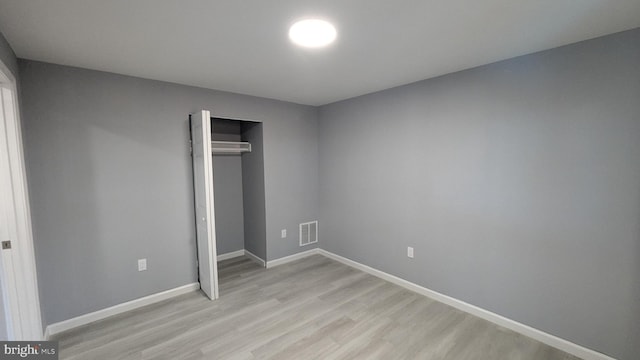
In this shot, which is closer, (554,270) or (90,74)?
(554,270)

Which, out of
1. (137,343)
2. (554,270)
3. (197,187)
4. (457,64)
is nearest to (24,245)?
(137,343)

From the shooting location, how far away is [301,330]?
235 centimetres

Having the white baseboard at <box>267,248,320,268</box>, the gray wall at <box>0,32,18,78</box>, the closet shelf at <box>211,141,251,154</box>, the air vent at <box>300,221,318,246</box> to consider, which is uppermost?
the gray wall at <box>0,32,18,78</box>

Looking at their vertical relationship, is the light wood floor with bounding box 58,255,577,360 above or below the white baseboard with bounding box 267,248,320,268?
below

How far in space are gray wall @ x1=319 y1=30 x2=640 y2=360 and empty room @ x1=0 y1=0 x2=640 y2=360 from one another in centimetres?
1

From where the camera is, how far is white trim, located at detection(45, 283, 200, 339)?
7.62ft

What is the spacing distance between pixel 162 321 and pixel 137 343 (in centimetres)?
31

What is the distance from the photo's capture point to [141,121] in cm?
268

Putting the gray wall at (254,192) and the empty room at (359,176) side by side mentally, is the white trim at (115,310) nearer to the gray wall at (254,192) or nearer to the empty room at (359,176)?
the empty room at (359,176)

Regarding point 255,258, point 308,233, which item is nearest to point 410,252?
point 308,233

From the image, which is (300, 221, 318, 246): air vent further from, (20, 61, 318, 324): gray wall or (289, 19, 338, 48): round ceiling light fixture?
(289, 19, 338, 48): round ceiling light fixture

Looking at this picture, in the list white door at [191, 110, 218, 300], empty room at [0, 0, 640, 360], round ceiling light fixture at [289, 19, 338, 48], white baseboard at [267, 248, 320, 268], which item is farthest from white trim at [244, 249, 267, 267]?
round ceiling light fixture at [289, 19, 338, 48]

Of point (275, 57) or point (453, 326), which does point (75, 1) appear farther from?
point (453, 326)

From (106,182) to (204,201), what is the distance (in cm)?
90
